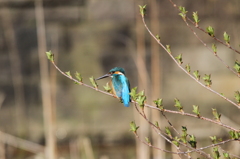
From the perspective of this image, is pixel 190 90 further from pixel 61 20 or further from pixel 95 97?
pixel 61 20

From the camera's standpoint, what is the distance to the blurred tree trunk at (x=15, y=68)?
3254 millimetres

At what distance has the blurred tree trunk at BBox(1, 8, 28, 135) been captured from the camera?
10.7 ft

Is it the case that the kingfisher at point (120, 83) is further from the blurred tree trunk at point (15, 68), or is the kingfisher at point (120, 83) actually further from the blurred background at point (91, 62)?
the blurred tree trunk at point (15, 68)

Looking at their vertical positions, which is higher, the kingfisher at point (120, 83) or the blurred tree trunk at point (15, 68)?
the blurred tree trunk at point (15, 68)

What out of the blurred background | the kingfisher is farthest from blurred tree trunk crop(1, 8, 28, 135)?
the kingfisher

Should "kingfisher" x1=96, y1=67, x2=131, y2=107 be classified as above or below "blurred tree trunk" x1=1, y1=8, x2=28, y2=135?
below

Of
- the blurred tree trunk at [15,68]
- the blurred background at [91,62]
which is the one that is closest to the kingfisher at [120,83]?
the blurred background at [91,62]

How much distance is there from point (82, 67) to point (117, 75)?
4.17 ft

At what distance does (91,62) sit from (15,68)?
502 millimetres

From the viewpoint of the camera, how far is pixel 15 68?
328 cm

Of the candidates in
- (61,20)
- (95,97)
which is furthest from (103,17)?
(95,97)

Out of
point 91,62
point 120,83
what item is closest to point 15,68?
point 91,62

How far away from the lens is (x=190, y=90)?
334 cm

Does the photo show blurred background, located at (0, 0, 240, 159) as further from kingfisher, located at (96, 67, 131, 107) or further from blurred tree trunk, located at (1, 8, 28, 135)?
kingfisher, located at (96, 67, 131, 107)
